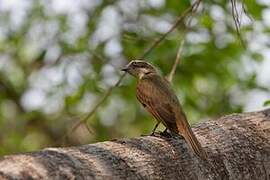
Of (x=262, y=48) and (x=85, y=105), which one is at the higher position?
(x=262, y=48)

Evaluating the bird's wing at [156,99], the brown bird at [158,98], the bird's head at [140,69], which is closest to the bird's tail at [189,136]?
the brown bird at [158,98]

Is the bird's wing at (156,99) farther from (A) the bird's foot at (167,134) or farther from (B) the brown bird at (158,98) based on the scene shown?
(A) the bird's foot at (167,134)

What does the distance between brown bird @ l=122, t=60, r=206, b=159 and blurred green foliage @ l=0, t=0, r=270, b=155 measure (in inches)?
31.9

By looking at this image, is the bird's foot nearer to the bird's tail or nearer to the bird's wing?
the bird's tail

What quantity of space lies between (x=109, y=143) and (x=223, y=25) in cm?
419

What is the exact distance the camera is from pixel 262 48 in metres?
7.31

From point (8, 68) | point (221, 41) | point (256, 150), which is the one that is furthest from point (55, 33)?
point (256, 150)

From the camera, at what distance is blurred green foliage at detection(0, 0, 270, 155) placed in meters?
7.18

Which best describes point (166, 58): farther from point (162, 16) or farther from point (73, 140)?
point (73, 140)

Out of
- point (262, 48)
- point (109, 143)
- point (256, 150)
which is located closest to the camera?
point (109, 143)

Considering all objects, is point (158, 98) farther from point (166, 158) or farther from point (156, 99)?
point (166, 158)

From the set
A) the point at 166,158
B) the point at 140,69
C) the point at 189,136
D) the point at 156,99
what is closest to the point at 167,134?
the point at 189,136

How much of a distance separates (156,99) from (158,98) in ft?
0.05

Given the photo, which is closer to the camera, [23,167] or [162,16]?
[23,167]
